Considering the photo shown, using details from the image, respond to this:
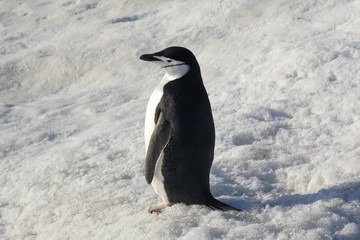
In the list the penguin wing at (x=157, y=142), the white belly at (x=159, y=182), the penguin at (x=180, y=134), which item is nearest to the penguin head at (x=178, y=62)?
the penguin at (x=180, y=134)

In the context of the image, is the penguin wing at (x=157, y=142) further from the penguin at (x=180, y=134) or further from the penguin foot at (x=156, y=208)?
the penguin foot at (x=156, y=208)

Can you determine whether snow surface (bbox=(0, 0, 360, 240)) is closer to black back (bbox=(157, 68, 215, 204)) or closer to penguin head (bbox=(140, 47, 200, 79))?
black back (bbox=(157, 68, 215, 204))

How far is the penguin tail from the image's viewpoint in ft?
11.5

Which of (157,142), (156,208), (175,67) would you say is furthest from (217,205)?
(175,67)

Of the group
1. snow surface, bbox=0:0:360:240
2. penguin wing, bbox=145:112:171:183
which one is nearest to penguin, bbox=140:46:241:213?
penguin wing, bbox=145:112:171:183

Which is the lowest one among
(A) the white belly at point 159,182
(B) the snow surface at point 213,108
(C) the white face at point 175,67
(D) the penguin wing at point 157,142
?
(B) the snow surface at point 213,108

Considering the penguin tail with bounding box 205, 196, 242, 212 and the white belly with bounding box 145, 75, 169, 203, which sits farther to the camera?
the white belly with bounding box 145, 75, 169, 203

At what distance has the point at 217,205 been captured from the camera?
11.7 ft

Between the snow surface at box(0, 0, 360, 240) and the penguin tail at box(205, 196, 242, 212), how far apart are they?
0.05 meters

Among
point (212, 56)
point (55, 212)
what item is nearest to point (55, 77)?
point (212, 56)

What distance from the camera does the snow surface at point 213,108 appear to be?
364 cm

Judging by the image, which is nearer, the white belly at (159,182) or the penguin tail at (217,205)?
the penguin tail at (217,205)

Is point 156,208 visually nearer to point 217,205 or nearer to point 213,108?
point 217,205

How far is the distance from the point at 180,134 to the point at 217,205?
0.46m
